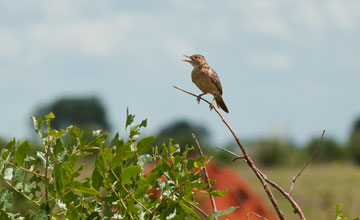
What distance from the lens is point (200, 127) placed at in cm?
8281

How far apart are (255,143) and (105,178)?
1774 inches

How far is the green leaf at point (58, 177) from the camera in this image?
4.42 feet

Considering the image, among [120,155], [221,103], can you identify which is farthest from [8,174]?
[221,103]

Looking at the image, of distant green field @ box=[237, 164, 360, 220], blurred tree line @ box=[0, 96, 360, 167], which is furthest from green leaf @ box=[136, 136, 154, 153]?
blurred tree line @ box=[0, 96, 360, 167]

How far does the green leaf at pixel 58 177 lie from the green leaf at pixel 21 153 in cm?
15

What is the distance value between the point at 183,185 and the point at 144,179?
10 centimetres

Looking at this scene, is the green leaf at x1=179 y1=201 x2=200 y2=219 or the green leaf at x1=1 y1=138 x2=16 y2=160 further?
the green leaf at x1=1 y1=138 x2=16 y2=160

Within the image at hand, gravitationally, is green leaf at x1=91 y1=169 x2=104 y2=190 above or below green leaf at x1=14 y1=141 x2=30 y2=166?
below

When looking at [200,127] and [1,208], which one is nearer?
[1,208]

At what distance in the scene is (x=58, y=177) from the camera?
4.44 feet

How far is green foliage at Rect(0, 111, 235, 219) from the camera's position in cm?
137

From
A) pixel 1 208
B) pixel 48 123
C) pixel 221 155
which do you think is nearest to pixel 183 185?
pixel 48 123

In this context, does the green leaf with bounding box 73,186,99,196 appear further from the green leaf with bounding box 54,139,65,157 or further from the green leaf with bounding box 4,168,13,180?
the green leaf with bounding box 4,168,13,180

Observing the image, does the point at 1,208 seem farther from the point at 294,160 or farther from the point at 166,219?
the point at 294,160
